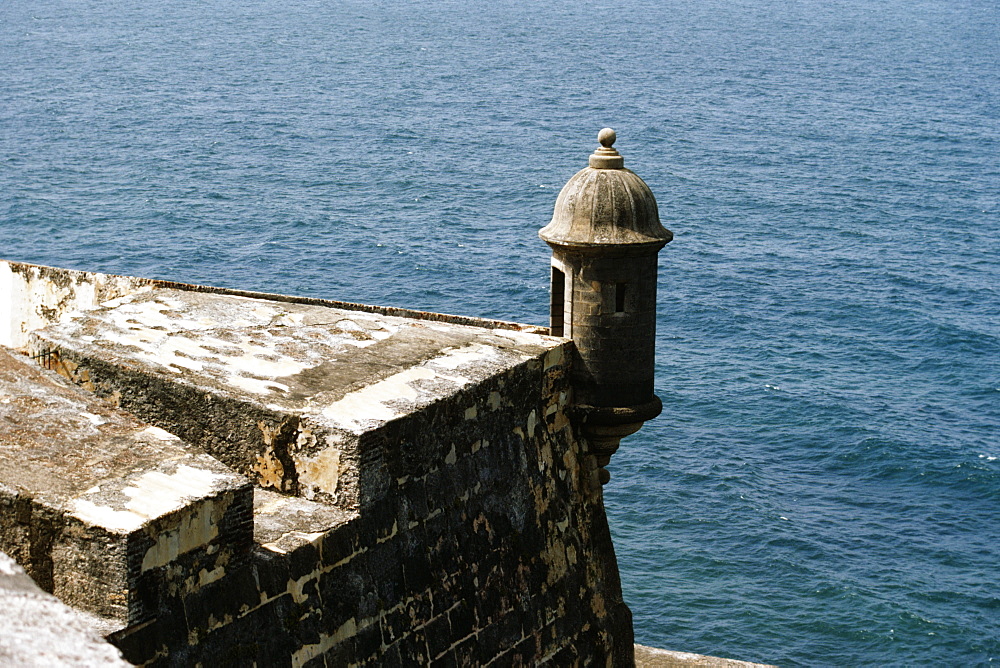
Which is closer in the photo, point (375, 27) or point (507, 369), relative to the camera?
point (507, 369)

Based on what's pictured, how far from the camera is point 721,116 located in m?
74.9

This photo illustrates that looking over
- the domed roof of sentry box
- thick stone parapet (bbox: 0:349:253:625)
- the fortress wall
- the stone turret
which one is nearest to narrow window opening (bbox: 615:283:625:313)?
the stone turret

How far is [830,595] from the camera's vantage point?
2698 centimetres

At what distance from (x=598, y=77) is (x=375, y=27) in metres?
39.2

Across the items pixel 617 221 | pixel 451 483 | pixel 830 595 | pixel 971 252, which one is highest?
pixel 617 221

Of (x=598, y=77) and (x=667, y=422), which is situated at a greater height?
(x=598, y=77)

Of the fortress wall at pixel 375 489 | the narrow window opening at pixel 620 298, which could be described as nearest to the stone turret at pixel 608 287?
the narrow window opening at pixel 620 298

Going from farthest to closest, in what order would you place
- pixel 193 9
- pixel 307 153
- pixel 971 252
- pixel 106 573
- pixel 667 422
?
pixel 193 9
pixel 307 153
pixel 971 252
pixel 667 422
pixel 106 573

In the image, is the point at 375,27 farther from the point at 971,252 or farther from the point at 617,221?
the point at 617,221

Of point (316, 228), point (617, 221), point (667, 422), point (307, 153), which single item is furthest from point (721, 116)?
point (617, 221)

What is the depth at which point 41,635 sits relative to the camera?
111 inches

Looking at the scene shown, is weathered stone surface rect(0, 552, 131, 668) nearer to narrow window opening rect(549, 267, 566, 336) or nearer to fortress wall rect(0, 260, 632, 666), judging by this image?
fortress wall rect(0, 260, 632, 666)

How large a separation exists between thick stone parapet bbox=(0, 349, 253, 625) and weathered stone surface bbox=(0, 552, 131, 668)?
4720mm

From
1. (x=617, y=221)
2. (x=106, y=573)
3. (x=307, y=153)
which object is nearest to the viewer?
(x=106, y=573)
